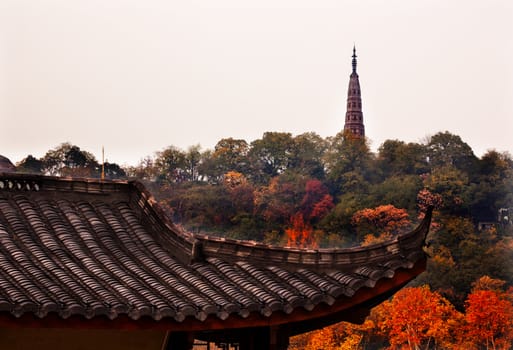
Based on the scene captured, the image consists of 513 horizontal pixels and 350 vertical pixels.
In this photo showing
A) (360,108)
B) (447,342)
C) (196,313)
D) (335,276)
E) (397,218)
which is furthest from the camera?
(360,108)

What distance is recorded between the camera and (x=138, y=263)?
5.58m

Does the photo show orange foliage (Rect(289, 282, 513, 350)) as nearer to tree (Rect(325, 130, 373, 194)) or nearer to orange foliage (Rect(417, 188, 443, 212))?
orange foliage (Rect(417, 188, 443, 212))

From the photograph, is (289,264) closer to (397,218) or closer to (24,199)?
(24,199)

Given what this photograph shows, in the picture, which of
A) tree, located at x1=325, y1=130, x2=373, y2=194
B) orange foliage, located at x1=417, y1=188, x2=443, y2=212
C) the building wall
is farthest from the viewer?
tree, located at x1=325, y1=130, x2=373, y2=194

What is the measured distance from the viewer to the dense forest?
47.4 metres

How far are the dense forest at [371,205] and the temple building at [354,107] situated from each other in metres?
4.96

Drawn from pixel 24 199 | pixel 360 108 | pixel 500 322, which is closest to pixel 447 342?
pixel 500 322

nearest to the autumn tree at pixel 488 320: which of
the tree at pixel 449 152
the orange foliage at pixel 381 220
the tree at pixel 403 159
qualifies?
the orange foliage at pixel 381 220

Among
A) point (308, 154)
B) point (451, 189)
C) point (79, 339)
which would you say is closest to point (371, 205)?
point (451, 189)

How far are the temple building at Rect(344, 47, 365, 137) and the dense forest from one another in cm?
496

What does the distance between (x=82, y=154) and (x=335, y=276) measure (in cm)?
6536

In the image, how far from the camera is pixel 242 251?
546cm

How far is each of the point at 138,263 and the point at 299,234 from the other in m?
56.1

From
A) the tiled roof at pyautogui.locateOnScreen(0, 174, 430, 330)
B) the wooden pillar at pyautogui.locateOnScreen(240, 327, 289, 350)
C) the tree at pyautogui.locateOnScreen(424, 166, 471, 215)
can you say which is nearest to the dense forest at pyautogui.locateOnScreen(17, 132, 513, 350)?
the tree at pyautogui.locateOnScreen(424, 166, 471, 215)
